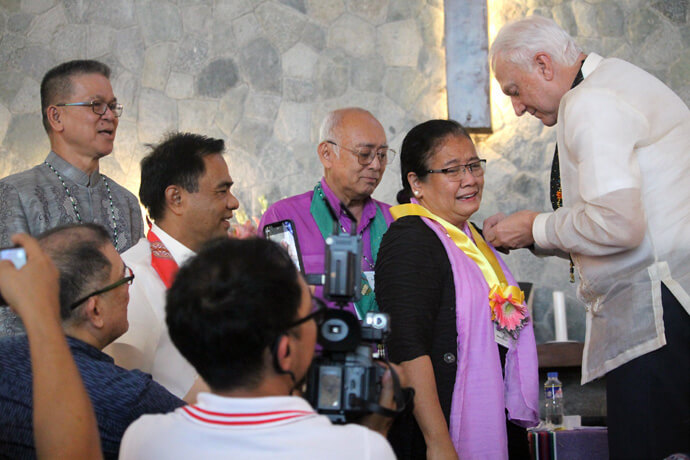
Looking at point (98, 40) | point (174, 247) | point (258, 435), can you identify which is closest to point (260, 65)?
point (98, 40)

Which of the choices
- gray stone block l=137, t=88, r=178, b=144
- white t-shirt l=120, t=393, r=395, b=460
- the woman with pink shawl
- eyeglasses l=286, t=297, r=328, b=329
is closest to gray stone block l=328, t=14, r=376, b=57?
gray stone block l=137, t=88, r=178, b=144

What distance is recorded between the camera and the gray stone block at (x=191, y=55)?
472cm

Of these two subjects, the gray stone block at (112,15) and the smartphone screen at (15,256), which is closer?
the smartphone screen at (15,256)

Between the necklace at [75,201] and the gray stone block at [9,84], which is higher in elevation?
the gray stone block at [9,84]

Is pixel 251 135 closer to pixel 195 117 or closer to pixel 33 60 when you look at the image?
pixel 195 117

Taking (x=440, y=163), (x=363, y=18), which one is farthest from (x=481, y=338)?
(x=363, y=18)

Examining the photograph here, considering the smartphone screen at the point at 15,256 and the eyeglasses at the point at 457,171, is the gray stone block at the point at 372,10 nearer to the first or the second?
the eyeglasses at the point at 457,171

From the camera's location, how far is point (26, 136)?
4.64 m

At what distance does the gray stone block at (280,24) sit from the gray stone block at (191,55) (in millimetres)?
371

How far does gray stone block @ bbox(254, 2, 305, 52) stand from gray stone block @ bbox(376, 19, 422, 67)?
474mm

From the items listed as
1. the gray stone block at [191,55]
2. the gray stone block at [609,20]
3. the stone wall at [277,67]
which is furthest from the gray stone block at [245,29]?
the gray stone block at [609,20]

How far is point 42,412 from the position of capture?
1333mm

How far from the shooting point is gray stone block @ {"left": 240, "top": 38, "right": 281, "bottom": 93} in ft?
15.5

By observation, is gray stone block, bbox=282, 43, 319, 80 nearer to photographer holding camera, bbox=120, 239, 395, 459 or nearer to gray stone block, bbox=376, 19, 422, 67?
gray stone block, bbox=376, 19, 422, 67
